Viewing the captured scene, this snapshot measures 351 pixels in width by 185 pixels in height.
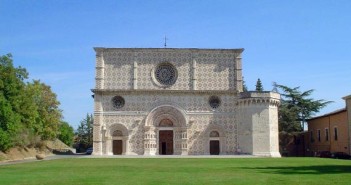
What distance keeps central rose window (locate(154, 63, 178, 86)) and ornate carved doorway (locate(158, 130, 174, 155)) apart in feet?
18.2

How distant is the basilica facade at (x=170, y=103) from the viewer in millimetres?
48875

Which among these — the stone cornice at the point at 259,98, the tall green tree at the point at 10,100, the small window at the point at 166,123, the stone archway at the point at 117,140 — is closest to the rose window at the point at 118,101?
the stone archway at the point at 117,140

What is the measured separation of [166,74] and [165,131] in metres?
6.48

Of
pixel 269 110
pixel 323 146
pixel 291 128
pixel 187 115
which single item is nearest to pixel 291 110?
pixel 291 128

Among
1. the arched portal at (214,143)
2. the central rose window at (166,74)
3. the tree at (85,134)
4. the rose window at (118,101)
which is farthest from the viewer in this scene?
the tree at (85,134)

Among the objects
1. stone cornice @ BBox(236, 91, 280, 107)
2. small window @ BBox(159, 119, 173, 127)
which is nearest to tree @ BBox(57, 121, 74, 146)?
small window @ BBox(159, 119, 173, 127)

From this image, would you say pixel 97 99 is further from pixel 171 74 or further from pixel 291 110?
pixel 291 110

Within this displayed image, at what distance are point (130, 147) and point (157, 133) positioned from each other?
340cm

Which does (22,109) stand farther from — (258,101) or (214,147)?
(258,101)

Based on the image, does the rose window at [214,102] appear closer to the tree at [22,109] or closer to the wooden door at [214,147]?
the wooden door at [214,147]

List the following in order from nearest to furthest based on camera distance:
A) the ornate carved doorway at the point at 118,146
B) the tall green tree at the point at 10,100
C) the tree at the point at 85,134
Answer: the tall green tree at the point at 10,100, the ornate carved doorway at the point at 118,146, the tree at the point at 85,134

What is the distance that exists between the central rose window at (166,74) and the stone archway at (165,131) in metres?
3.00

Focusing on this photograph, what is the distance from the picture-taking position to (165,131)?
49.9 m

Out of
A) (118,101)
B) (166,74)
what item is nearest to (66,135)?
(118,101)
